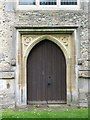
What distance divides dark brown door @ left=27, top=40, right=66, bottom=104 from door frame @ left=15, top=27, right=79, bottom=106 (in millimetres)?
242

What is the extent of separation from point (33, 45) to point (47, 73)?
108 centimetres

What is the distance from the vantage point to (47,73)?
1277 cm

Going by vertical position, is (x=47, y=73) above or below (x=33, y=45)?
below

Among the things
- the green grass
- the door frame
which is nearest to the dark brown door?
the door frame

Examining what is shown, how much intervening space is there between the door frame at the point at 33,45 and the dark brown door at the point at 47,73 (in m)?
0.24

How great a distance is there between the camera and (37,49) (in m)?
12.8

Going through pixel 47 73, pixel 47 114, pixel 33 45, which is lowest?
pixel 47 114

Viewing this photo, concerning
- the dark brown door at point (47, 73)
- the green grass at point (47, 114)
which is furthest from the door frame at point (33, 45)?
the green grass at point (47, 114)

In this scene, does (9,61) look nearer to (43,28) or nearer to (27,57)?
(27,57)

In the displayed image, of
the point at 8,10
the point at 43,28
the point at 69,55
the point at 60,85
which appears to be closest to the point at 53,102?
the point at 60,85

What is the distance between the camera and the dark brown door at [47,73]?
12.7m

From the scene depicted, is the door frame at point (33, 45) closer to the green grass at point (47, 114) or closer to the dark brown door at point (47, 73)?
the dark brown door at point (47, 73)

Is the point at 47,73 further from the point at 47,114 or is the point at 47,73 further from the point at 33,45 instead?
the point at 47,114

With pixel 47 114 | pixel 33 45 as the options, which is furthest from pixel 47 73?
pixel 47 114
